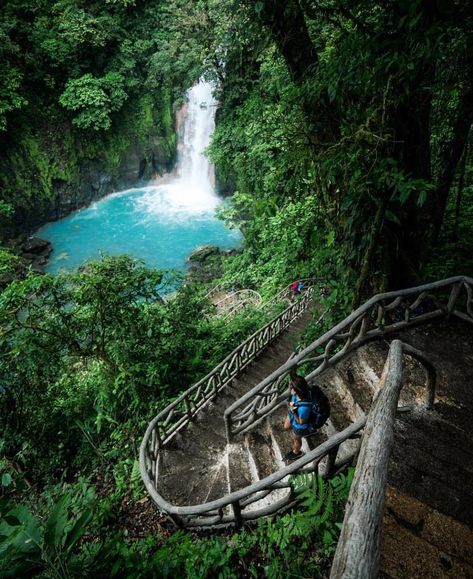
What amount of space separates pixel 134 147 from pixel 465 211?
71.9 ft

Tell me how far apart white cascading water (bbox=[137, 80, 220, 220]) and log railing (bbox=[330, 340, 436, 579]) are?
843 inches

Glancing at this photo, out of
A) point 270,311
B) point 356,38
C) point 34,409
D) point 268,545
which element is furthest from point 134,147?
point 268,545

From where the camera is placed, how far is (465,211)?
7.58 m

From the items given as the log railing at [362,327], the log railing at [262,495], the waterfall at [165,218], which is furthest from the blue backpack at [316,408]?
the waterfall at [165,218]

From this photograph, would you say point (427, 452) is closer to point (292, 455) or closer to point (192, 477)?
point (292, 455)

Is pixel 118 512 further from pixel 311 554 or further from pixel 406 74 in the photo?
pixel 406 74

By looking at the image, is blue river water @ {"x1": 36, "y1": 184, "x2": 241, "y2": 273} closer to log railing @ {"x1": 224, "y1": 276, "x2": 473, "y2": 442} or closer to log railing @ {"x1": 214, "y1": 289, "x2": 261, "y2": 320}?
log railing @ {"x1": 214, "y1": 289, "x2": 261, "y2": 320}

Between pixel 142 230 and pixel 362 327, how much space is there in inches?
738

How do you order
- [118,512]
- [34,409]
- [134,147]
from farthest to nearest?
[134,147]
[34,409]
[118,512]

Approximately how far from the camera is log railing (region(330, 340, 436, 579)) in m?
1.24

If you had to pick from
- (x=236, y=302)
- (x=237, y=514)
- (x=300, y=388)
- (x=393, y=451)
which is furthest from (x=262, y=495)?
(x=236, y=302)

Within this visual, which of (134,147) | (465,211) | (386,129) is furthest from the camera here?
(134,147)

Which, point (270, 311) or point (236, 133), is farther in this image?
point (236, 133)

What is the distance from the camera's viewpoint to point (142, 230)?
21.1 meters
